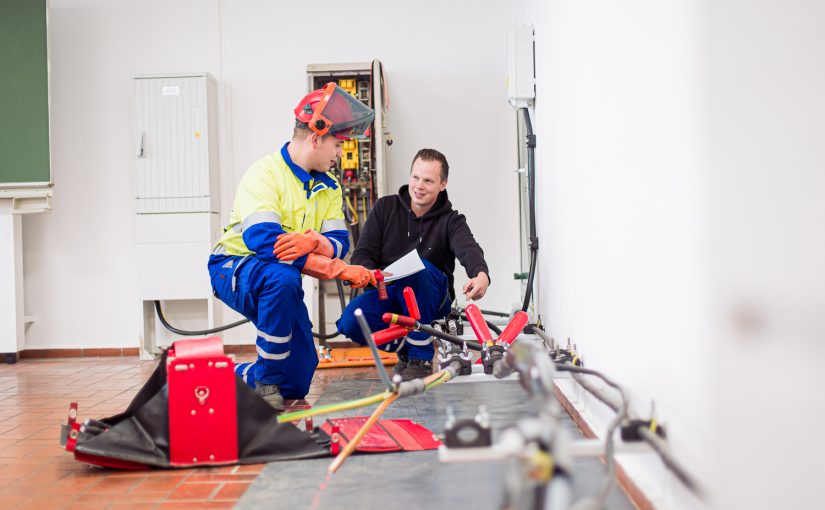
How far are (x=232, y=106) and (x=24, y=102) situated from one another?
1.29 m

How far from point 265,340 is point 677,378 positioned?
1.67 meters

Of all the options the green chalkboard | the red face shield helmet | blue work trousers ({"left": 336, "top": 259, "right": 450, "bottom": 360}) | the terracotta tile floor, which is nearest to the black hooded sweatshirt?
blue work trousers ({"left": 336, "top": 259, "right": 450, "bottom": 360})

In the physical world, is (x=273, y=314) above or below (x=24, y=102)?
below

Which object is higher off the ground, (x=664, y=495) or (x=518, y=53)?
(x=518, y=53)

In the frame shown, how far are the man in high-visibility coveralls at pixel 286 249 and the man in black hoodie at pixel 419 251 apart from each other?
1.22 feet

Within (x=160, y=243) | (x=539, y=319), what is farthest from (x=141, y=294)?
(x=539, y=319)

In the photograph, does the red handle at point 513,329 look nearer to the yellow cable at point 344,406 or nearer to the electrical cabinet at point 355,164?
the yellow cable at point 344,406

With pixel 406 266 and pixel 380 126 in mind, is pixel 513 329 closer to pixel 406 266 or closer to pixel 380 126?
pixel 406 266

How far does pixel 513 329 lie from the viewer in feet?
8.93

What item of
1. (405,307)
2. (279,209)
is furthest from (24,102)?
(405,307)

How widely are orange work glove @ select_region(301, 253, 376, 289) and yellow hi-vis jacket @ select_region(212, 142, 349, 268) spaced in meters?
0.04

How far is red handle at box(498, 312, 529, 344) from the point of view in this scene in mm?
2686

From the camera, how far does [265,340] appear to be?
2619 millimetres

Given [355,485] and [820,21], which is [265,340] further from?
[820,21]
